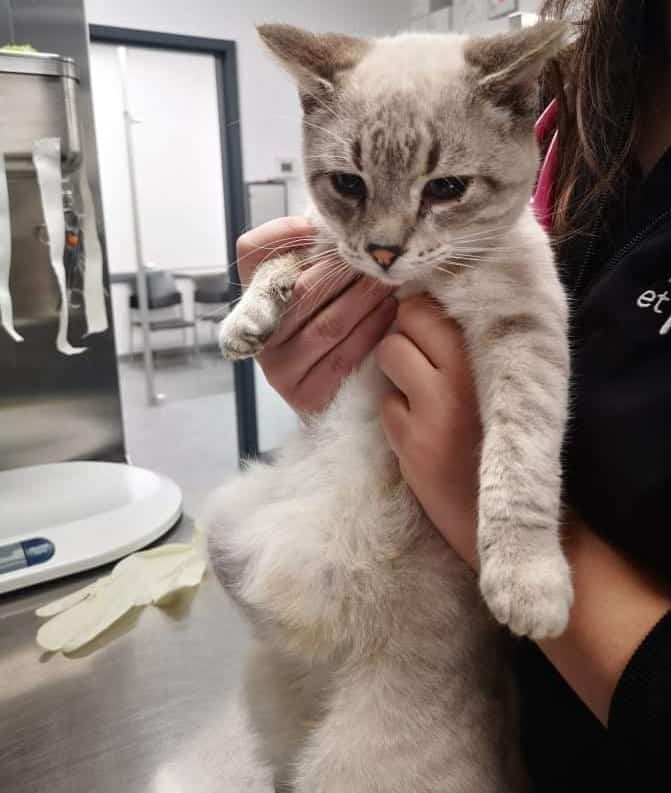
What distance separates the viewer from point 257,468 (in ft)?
3.24

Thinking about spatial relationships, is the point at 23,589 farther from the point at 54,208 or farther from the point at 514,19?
the point at 514,19

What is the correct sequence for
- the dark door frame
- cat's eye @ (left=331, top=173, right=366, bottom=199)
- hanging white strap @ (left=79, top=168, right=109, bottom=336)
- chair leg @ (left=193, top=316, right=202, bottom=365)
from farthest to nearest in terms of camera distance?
chair leg @ (left=193, top=316, right=202, bottom=365) < the dark door frame < hanging white strap @ (left=79, top=168, right=109, bottom=336) < cat's eye @ (left=331, top=173, right=366, bottom=199)

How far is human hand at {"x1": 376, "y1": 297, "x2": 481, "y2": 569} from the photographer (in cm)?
71

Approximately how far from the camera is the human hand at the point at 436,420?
0.71 metres

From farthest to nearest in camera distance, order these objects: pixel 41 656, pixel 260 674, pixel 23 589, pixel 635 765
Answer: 1. pixel 23 589
2. pixel 41 656
3. pixel 260 674
4. pixel 635 765

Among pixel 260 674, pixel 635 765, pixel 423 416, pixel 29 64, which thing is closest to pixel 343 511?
pixel 423 416

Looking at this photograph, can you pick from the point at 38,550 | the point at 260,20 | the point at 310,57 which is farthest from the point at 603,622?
the point at 260,20

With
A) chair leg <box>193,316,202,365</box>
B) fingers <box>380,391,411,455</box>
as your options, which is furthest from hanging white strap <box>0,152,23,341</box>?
chair leg <box>193,316,202,365</box>

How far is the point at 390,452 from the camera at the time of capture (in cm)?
81

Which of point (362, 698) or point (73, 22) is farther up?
point (73, 22)

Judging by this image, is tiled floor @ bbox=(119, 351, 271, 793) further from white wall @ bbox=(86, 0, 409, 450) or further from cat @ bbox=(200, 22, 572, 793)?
white wall @ bbox=(86, 0, 409, 450)

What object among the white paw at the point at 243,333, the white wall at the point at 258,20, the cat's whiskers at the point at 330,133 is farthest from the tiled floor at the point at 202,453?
the white wall at the point at 258,20

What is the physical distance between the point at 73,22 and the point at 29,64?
15.3 inches

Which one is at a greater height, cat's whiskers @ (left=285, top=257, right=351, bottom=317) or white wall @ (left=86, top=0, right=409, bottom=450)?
white wall @ (left=86, top=0, right=409, bottom=450)
